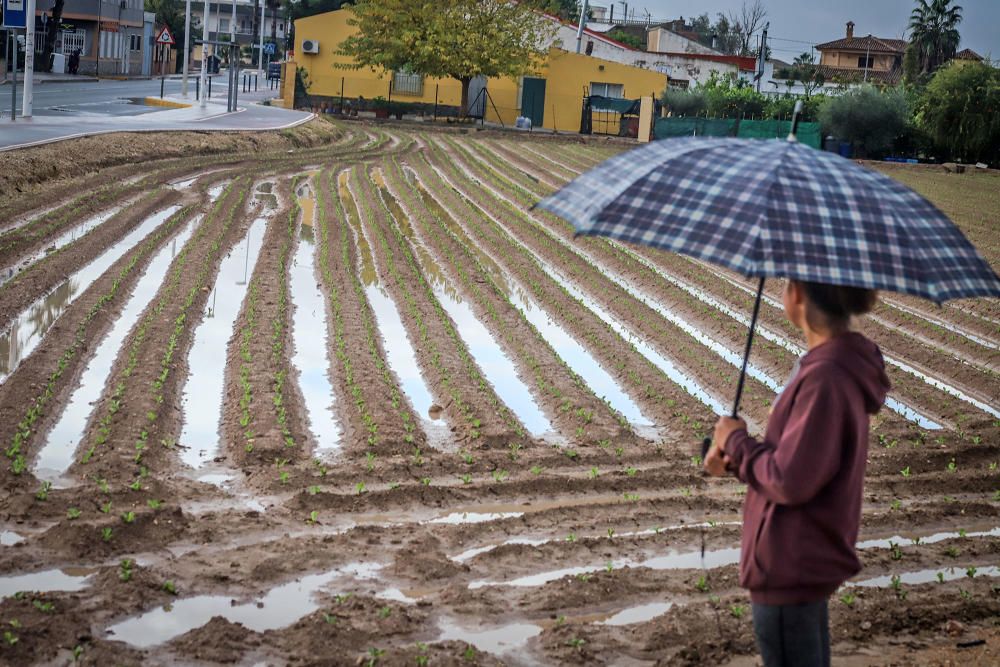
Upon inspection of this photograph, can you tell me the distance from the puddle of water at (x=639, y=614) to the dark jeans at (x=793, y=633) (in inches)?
102

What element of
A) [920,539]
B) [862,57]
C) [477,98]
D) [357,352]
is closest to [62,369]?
[357,352]

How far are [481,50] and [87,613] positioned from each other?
5013 cm

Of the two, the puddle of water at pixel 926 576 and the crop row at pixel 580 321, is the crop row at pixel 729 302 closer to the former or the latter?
the crop row at pixel 580 321

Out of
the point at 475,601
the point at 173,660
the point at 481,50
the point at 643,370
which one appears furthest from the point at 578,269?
the point at 481,50

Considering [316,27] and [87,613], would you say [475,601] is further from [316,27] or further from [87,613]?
[316,27]

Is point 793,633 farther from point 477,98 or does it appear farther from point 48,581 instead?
point 477,98

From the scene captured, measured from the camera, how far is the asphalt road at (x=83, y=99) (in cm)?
3503

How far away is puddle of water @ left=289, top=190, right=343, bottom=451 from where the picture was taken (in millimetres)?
9914

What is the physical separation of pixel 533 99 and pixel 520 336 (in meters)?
48.3

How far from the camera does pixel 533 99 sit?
60750mm

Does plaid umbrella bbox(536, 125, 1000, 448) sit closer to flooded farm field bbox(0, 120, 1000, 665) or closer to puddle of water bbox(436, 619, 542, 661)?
puddle of water bbox(436, 619, 542, 661)

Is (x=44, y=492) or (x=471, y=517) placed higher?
(x=44, y=492)

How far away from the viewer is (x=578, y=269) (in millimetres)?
18844

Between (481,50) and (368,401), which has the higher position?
(481,50)
